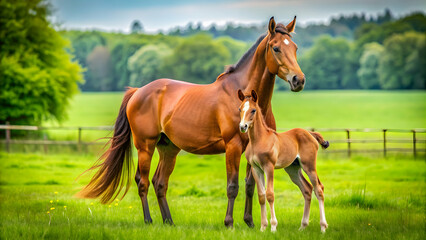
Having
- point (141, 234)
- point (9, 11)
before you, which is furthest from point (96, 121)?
point (141, 234)

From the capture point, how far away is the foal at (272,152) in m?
6.41

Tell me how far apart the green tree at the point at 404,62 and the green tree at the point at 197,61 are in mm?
23238

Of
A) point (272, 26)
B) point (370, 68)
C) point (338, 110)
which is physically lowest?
point (338, 110)

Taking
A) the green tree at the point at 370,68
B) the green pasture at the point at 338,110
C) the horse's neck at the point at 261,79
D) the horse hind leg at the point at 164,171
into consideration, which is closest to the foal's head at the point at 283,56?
the horse's neck at the point at 261,79

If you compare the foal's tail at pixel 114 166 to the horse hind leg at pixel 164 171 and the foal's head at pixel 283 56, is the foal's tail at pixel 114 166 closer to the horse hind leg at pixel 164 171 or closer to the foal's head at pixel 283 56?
the horse hind leg at pixel 164 171

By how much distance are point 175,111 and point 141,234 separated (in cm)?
206

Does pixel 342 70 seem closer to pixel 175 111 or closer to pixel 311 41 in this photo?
pixel 311 41

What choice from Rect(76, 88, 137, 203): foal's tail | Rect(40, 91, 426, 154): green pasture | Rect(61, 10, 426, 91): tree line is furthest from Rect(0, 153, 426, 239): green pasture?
Rect(61, 10, 426, 91): tree line

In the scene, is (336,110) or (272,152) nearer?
(272,152)

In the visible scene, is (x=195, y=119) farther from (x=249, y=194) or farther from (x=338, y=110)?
(x=338, y=110)

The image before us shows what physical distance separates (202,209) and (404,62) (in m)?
64.5

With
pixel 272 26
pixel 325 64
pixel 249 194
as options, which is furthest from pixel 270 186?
pixel 325 64

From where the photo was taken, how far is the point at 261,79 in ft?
23.0

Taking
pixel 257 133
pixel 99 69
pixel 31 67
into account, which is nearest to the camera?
pixel 257 133
